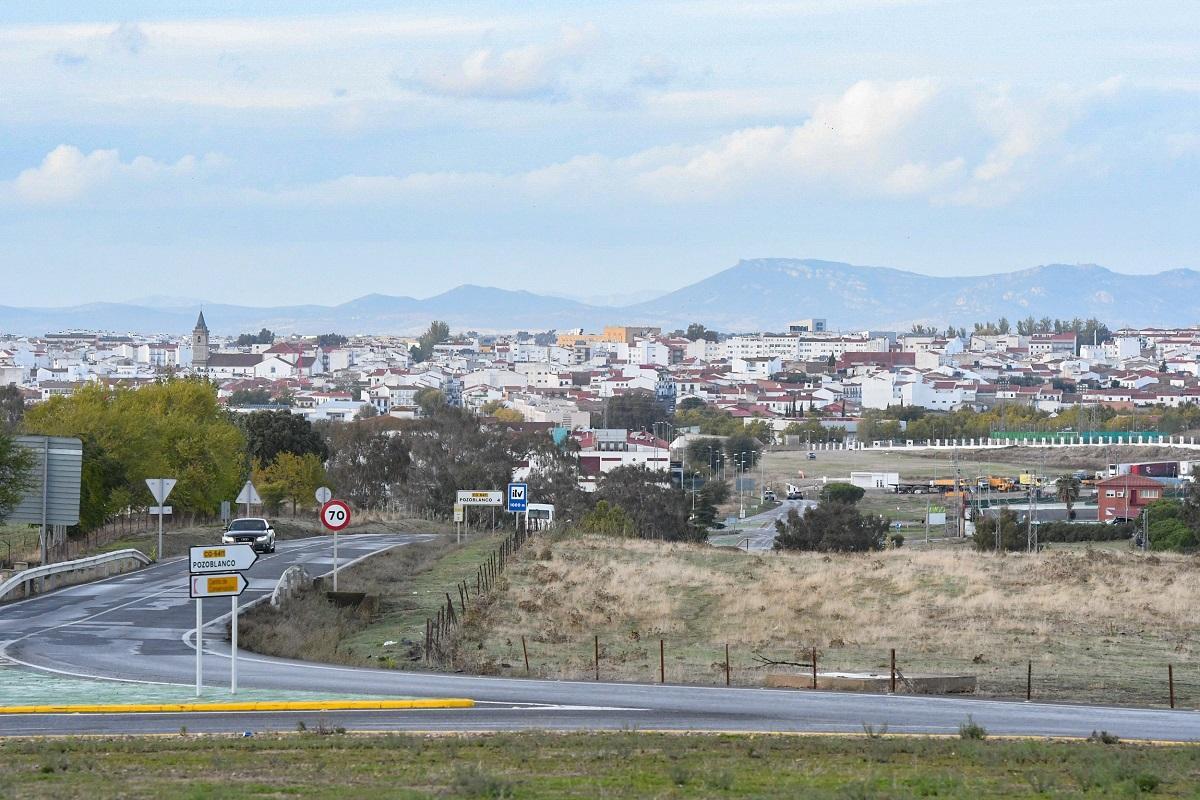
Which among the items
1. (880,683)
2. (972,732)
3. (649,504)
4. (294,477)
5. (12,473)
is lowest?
(880,683)

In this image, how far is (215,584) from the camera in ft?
69.6

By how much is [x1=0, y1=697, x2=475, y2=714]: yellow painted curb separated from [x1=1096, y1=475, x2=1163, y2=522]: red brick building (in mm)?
91202

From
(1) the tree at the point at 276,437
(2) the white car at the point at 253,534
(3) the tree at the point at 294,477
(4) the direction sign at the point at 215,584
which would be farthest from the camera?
(1) the tree at the point at 276,437

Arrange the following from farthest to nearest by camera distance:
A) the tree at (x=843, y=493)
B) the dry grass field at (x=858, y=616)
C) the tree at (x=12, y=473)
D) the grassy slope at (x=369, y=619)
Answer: the tree at (x=843, y=493), the tree at (x=12, y=473), the grassy slope at (x=369, y=619), the dry grass field at (x=858, y=616)

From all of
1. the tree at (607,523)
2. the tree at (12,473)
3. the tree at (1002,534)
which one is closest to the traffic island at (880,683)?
the tree at (12,473)

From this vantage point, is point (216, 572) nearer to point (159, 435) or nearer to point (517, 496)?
point (517, 496)

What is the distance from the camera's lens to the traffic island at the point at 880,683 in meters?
23.3

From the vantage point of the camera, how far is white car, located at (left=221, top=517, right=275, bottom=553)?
1789 inches

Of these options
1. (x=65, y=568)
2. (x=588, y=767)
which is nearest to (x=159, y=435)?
(x=65, y=568)

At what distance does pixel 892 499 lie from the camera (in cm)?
13125

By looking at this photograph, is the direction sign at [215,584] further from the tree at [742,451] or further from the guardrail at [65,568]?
the tree at [742,451]

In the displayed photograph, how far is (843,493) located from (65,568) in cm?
9069

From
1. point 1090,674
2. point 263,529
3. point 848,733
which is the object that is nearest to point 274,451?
point 263,529

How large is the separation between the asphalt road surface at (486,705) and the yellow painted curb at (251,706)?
28cm
